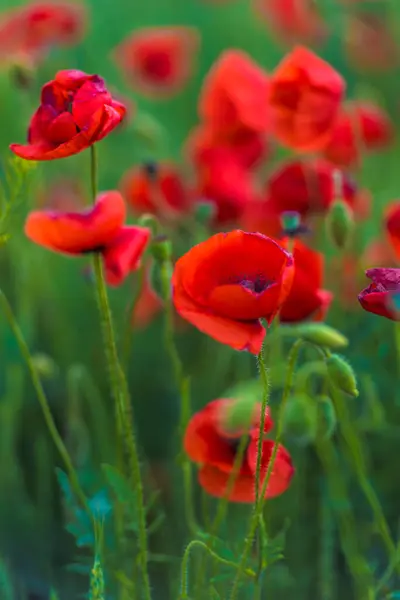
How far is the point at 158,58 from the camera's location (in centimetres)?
194

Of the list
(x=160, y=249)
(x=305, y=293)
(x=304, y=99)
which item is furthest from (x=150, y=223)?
(x=304, y=99)

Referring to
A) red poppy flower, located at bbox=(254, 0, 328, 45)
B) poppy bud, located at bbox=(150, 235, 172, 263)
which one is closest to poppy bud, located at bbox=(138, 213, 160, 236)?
poppy bud, located at bbox=(150, 235, 172, 263)

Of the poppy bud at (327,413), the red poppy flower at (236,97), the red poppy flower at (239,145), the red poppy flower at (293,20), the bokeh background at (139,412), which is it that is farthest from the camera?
the red poppy flower at (293,20)

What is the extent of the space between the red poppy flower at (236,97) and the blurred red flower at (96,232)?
0.50 m

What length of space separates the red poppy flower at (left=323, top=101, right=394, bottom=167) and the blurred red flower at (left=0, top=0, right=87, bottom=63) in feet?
1.64

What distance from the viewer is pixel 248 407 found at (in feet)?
3.17

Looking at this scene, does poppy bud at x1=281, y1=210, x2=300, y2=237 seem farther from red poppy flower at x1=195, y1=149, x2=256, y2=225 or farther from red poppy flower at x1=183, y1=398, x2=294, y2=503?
red poppy flower at x1=195, y1=149, x2=256, y2=225

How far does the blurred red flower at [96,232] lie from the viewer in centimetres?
92

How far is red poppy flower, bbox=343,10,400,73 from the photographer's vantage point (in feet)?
8.19

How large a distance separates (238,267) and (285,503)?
0.56m

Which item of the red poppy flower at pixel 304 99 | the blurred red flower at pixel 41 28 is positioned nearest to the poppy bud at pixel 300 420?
the red poppy flower at pixel 304 99

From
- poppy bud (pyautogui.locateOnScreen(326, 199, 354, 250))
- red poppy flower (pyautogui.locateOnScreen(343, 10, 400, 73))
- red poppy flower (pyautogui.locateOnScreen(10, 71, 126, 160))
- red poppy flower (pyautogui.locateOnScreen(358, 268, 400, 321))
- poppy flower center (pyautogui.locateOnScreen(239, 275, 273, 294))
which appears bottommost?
red poppy flower (pyautogui.locateOnScreen(343, 10, 400, 73))

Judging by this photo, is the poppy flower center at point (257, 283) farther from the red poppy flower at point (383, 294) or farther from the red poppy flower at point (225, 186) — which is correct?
the red poppy flower at point (225, 186)

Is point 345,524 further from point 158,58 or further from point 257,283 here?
point 158,58
